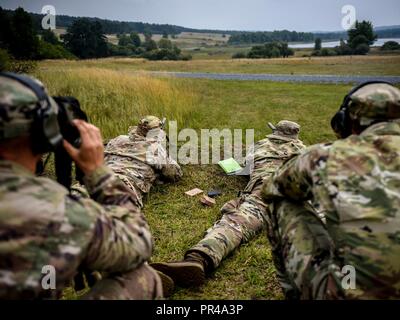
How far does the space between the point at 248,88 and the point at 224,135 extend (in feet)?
28.1

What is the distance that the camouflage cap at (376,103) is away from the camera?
2191 millimetres

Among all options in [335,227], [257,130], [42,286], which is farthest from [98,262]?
[257,130]

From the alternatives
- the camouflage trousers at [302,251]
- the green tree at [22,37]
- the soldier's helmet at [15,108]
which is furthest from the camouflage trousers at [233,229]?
the green tree at [22,37]

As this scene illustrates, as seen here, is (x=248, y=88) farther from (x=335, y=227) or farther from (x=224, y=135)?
(x=335, y=227)

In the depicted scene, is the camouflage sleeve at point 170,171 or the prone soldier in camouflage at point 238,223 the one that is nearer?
the prone soldier in camouflage at point 238,223

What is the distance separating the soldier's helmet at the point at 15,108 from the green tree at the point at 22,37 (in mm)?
16277

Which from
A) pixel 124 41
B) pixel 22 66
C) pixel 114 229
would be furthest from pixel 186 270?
pixel 124 41

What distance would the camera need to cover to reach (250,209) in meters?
3.94

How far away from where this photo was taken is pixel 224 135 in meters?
8.03

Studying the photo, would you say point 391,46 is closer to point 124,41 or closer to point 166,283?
point 124,41

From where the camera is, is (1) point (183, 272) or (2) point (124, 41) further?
(2) point (124, 41)

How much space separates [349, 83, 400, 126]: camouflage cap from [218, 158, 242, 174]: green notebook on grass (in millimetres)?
3493

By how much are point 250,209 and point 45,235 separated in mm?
2625

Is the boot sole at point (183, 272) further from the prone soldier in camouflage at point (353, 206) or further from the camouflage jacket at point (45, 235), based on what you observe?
the camouflage jacket at point (45, 235)
